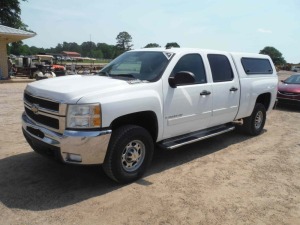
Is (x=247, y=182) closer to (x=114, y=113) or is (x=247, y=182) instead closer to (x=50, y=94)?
(x=114, y=113)

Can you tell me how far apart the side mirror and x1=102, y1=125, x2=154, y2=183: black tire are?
2.91 feet

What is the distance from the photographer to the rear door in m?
5.69

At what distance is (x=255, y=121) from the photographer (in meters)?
7.34

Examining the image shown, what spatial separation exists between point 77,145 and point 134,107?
922 millimetres

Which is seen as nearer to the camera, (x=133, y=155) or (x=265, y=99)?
(x=133, y=155)

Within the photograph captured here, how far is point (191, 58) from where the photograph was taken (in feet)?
17.5

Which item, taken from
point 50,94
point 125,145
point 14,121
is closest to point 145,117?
point 125,145

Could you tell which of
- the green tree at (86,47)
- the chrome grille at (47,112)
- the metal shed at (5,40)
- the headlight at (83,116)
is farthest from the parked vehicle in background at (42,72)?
the green tree at (86,47)

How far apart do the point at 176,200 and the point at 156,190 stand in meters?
0.37

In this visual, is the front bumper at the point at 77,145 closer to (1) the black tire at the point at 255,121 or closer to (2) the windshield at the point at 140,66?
(2) the windshield at the point at 140,66

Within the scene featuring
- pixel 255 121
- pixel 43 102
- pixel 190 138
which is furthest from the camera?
pixel 255 121

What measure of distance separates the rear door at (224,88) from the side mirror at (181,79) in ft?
3.49

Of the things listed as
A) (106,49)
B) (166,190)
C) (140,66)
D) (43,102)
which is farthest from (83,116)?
(106,49)

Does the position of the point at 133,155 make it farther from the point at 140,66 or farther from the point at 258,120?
the point at 258,120
